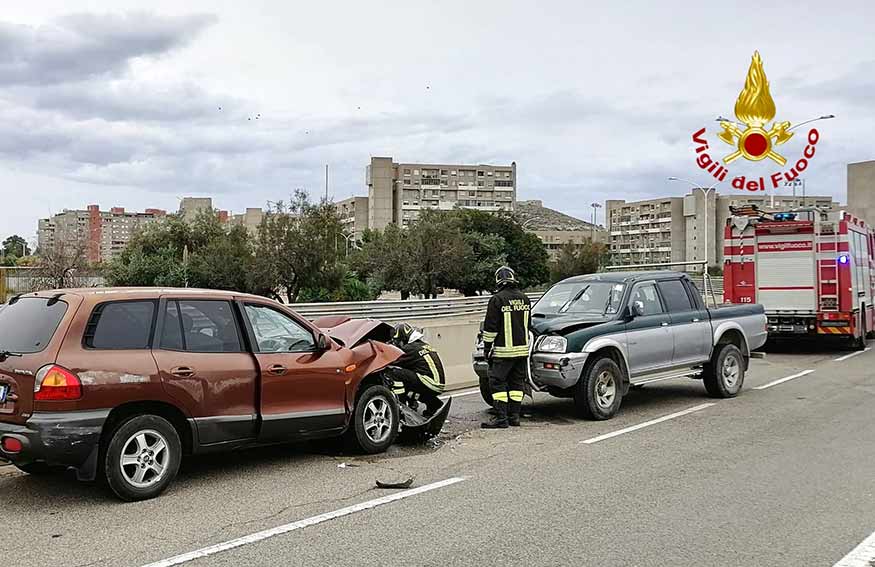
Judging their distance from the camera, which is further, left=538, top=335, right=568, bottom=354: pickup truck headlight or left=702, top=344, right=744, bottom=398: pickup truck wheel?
left=702, top=344, right=744, bottom=398: pickup truck wheel

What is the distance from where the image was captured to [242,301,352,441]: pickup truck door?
733cm

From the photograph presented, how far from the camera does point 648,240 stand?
541 ft

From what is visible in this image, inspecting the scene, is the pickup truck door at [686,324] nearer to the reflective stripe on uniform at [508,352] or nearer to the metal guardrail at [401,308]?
the reflective stripe on uniform at [508,352]

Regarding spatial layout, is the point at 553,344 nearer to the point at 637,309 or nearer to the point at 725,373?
the point at 637,309

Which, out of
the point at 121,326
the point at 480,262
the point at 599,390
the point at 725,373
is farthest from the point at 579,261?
the point at 121,326

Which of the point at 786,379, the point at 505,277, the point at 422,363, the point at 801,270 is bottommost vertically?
the point at 786,379

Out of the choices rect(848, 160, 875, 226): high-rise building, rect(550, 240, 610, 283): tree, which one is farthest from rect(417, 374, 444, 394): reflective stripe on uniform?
rect(550, 240, 610, 283): tree

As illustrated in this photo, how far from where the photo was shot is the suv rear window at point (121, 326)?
6391 mm

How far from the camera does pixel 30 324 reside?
255 inches

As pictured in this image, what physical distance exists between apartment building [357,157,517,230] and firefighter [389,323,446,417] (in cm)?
14075

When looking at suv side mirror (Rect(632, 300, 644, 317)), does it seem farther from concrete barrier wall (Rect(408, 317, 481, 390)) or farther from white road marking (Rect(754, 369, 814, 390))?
concrete barrier wall (Rect(408, 317, 481, 390))

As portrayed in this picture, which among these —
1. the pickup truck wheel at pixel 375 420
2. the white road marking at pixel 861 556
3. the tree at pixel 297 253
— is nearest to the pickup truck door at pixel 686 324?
the pickup truck wheel at pixel 375 420

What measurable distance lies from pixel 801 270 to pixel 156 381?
52.5 feet

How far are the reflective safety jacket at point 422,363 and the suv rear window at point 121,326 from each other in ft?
9.95
